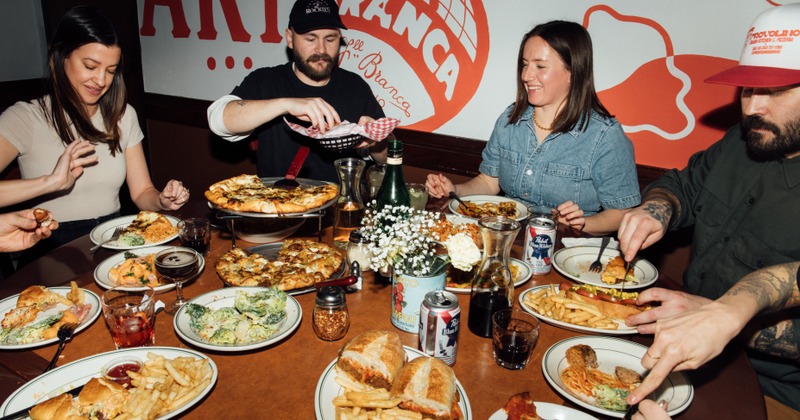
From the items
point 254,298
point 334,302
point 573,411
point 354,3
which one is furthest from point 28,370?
point 354,3

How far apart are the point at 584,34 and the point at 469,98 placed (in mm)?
1393

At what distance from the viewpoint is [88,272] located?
2154 mm

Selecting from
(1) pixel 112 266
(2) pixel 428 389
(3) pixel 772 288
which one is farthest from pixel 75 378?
(3) pixel 772 288

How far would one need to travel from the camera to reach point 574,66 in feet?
10.5

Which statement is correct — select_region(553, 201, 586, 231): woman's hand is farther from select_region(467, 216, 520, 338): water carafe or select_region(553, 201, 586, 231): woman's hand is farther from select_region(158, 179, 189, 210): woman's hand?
select_region(158, 179, 189, 210): woman's hand

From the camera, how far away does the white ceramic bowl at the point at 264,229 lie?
2486 millimetres

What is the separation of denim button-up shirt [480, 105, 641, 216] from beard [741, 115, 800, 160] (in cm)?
86

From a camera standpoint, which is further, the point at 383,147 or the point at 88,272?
the point at 383,147

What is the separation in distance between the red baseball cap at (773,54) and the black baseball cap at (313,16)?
96.8 inches

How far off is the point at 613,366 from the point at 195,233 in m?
1.75

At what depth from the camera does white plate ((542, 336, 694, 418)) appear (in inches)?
56.6

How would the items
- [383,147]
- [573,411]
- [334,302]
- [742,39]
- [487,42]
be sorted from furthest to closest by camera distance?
1. [487,42]
2. [383,147]
3. [742,39]
4. [334,302]
5. [573,411]

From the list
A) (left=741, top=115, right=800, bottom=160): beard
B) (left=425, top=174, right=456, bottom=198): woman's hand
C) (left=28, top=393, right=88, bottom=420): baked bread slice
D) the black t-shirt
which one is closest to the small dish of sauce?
(left=28, top=393, right=88, bottom=420): baked bread slice

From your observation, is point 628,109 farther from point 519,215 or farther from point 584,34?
point 519,215
